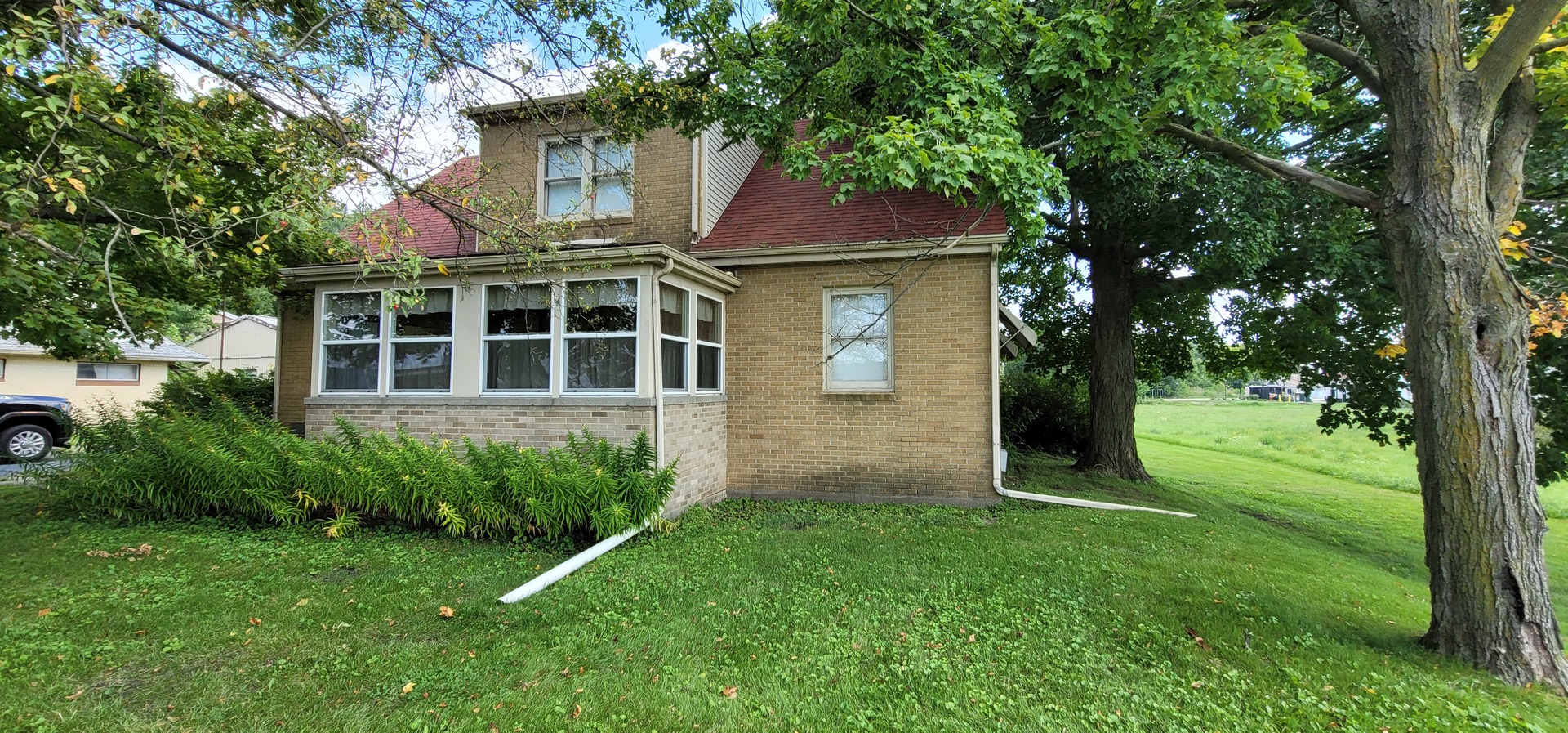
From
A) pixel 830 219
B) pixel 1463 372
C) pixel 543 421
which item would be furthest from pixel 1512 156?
pixel 543 421

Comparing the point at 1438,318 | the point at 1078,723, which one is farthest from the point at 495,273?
the point at 1438,318

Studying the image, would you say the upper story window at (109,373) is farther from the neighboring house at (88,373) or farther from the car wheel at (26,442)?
the car wheel at (26,442)

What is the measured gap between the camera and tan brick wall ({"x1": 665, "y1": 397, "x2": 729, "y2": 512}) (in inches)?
283

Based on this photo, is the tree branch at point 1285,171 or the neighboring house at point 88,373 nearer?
the tree branch at point 1285,171

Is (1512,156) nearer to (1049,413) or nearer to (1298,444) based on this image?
(1049,413)

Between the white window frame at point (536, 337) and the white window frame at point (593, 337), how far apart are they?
3cm

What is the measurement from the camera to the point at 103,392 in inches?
734

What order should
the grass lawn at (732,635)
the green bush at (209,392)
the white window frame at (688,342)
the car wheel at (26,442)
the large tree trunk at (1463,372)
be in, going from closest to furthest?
the grass lawn at (732,635) → the large tree trunk at (1463,372) → the white window frame at (688,342) → the green bush at (209,392) → the car wheel at (26,442)

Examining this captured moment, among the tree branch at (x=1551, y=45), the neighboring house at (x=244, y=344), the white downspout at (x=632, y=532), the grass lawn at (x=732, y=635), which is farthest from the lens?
the neighboring house at (x=244, y=344)

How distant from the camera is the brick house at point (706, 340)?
7.14 m

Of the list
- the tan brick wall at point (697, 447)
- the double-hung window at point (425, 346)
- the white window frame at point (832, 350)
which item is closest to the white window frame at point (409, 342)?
the double-hung window at point (425, 346)

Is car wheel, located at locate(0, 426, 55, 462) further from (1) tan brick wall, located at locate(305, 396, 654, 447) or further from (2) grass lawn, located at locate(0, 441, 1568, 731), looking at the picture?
(1) tan brick wall, located at locate(305, 396, 654, 447)

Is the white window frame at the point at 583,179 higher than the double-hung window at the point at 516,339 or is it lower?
higher

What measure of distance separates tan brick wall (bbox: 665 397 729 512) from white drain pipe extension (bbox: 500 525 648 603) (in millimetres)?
1065
